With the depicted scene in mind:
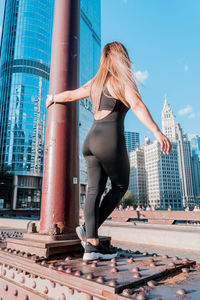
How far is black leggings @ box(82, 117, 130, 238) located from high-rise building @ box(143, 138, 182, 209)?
396 ft

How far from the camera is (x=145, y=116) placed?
5.87 ft

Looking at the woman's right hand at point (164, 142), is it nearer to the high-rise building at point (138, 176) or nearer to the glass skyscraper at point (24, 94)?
the glass skyscraper at point (24, 94)

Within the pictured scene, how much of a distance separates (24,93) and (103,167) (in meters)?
63.9

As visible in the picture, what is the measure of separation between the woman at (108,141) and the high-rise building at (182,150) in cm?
13723

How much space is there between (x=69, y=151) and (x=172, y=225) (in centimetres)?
665

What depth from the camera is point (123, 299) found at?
112 cm

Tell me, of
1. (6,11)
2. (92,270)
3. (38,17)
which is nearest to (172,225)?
(92,270)

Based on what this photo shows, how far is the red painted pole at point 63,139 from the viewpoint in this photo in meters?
2.58

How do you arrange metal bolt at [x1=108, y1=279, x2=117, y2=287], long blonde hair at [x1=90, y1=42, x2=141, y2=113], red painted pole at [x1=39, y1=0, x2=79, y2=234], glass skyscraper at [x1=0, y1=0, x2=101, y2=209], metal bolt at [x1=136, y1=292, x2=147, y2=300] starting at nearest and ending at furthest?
metal bolt at [x1=136, y1=292, x2=147, y2=300] < metal bolt at [x1=108, y1=279, x2=117, y2=287] < long blonde hair at [x1=90, y1=42, x2=141, y2=113] < red painted pole at [x1=39, y1=0, x2=79, y2=234] < glass skyscraper at [x1=0, y1=0, x2=101, y2=209]

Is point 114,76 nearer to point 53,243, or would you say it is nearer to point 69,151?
point 69,151

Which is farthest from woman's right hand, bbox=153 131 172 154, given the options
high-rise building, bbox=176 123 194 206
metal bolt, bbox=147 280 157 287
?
high-rise building, bbox=176 123 194 206

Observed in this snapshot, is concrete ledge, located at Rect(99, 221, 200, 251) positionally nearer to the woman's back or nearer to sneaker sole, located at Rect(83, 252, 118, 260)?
sneaker sole, located at Rect(83, 252, 118, 260)

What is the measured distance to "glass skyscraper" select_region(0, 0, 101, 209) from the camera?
56281 mm

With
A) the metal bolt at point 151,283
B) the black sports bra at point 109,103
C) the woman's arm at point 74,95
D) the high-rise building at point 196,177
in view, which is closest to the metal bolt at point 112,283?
the metal bolt at point 151,283
